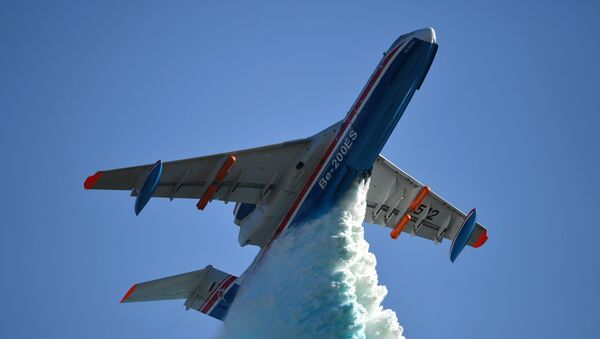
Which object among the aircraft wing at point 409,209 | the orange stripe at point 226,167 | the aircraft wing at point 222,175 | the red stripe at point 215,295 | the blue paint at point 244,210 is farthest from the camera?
the aircraft wing at point 409,209

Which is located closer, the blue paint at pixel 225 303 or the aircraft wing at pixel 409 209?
the blue paint at pixel 225 303

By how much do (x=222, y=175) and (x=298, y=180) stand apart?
214 cm

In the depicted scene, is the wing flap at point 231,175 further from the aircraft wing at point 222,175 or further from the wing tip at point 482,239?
the wing tip at point 482,239

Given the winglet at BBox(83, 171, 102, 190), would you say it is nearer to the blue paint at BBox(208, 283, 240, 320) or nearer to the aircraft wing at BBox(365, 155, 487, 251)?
the blue paint at BBox(208, 283, 240, 320)

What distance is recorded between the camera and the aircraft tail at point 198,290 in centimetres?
2464

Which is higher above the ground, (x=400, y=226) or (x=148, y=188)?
(x=400, y=226)

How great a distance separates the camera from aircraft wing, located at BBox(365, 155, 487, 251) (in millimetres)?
25922

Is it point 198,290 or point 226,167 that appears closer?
point 226,167

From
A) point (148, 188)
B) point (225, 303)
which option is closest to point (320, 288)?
point (225, 303)

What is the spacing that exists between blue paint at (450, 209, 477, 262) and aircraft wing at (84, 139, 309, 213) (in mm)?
5668

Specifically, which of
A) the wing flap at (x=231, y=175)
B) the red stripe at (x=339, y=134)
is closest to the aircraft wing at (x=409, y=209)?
the red stripe at (x=339, y=134)

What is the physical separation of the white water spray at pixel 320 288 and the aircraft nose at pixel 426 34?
4447mm

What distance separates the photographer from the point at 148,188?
69.2ft

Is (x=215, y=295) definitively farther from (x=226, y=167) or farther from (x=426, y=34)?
(x=426, y=34)
